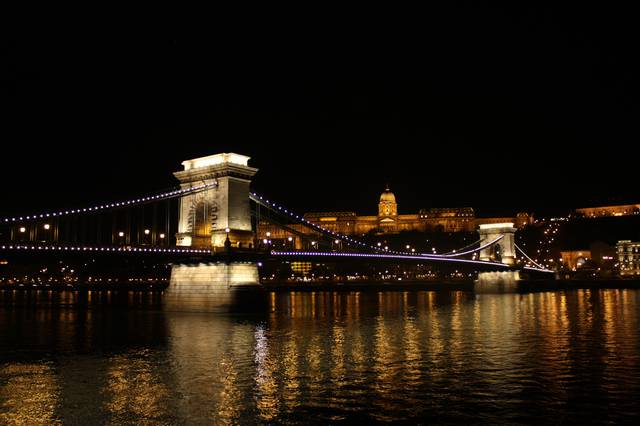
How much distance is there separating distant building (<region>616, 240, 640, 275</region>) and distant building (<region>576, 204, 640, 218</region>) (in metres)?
36.2

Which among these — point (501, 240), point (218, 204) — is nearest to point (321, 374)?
point (218, 204)

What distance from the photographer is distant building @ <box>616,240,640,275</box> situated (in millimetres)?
130250

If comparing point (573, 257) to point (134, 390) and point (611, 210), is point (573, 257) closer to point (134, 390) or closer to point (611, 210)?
point (611, 210)

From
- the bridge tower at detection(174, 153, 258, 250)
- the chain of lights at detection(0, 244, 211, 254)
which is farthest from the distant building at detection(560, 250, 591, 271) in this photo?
the chain of lights at detection(0, 244, 211, 254)

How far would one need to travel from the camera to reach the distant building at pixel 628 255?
5128 inches

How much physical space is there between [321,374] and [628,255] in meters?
129

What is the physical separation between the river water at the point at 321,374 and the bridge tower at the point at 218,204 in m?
9.66

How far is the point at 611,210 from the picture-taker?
174 meters

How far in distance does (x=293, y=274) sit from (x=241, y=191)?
80.2 meters

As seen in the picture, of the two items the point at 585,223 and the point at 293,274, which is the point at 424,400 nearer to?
the point at 293,274

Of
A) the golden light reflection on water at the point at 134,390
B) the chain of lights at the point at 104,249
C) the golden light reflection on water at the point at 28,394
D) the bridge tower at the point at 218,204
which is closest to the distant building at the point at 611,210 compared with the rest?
the bridge tower at the point at 218,204

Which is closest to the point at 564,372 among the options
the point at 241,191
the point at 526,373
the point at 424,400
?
the point at 526,373

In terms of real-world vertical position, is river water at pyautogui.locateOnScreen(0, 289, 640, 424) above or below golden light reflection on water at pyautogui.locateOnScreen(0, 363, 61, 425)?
below

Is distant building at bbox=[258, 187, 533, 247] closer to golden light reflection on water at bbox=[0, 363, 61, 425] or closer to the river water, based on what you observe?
the river water
